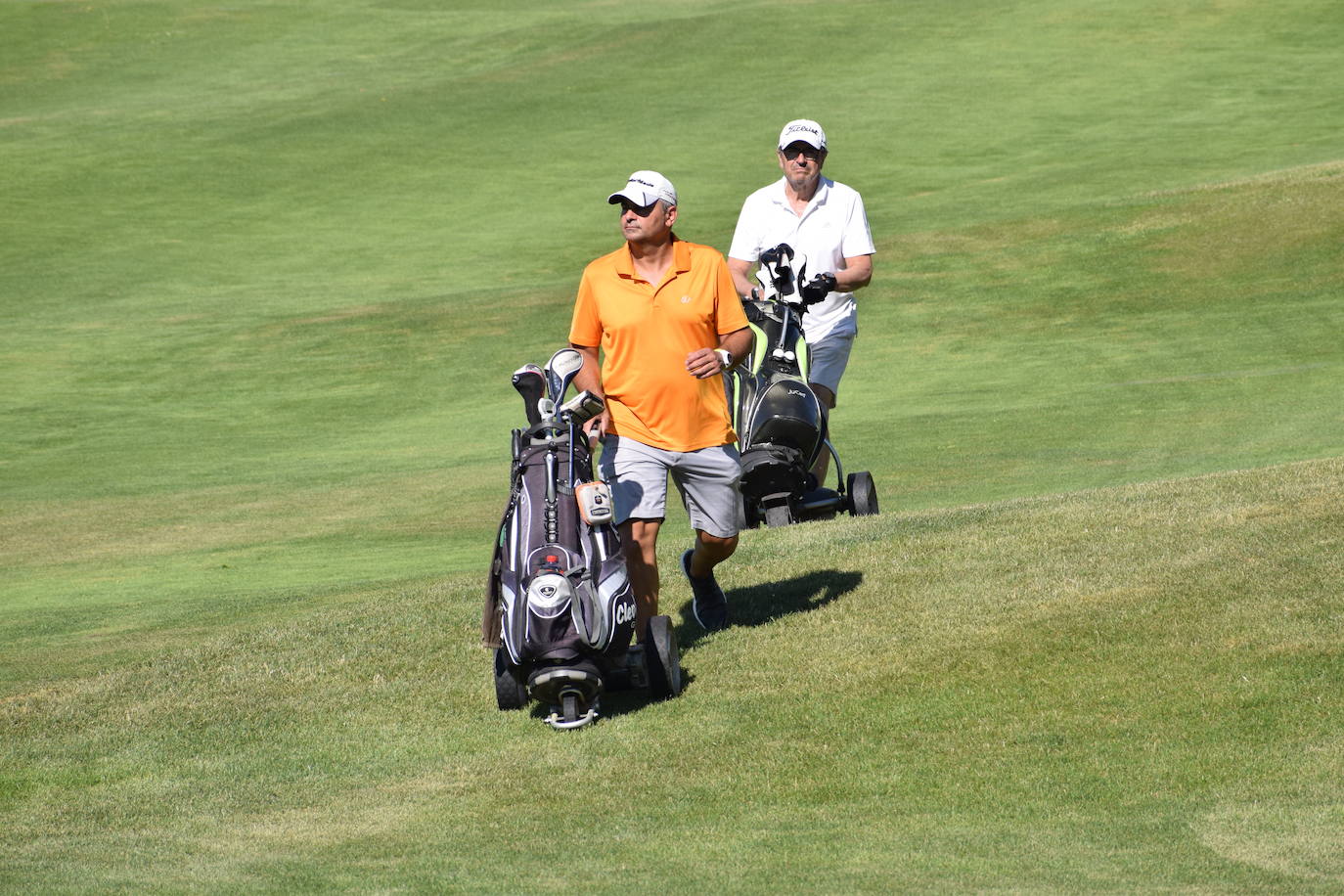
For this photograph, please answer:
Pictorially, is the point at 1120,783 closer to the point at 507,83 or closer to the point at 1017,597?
the point at 1017,597

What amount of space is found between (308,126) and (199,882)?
131ft

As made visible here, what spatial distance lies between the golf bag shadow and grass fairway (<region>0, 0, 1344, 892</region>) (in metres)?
0.29

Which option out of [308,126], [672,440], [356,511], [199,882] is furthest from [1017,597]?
[308,126]

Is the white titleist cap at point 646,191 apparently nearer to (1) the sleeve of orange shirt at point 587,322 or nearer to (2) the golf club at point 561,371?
(1) the sleeve of orange shirt at point 587,322

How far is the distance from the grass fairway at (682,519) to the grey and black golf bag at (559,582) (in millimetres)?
255

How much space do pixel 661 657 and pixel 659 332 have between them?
1.53m

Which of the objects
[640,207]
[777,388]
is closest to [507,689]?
[640,207]

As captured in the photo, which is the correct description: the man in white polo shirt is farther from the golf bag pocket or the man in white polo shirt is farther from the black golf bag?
the golf bag pocket

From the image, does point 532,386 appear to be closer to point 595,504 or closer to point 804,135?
point 595,504

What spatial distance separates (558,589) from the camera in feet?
25.4

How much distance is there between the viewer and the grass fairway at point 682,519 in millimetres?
6770

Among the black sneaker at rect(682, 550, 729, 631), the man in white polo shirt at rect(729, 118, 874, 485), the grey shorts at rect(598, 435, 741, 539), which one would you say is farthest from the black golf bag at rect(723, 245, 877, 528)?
the grey shorts at rect(598, 435, 741, 539)

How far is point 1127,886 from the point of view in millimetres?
5723

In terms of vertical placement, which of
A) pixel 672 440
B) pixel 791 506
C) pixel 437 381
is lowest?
pixel 437 381
